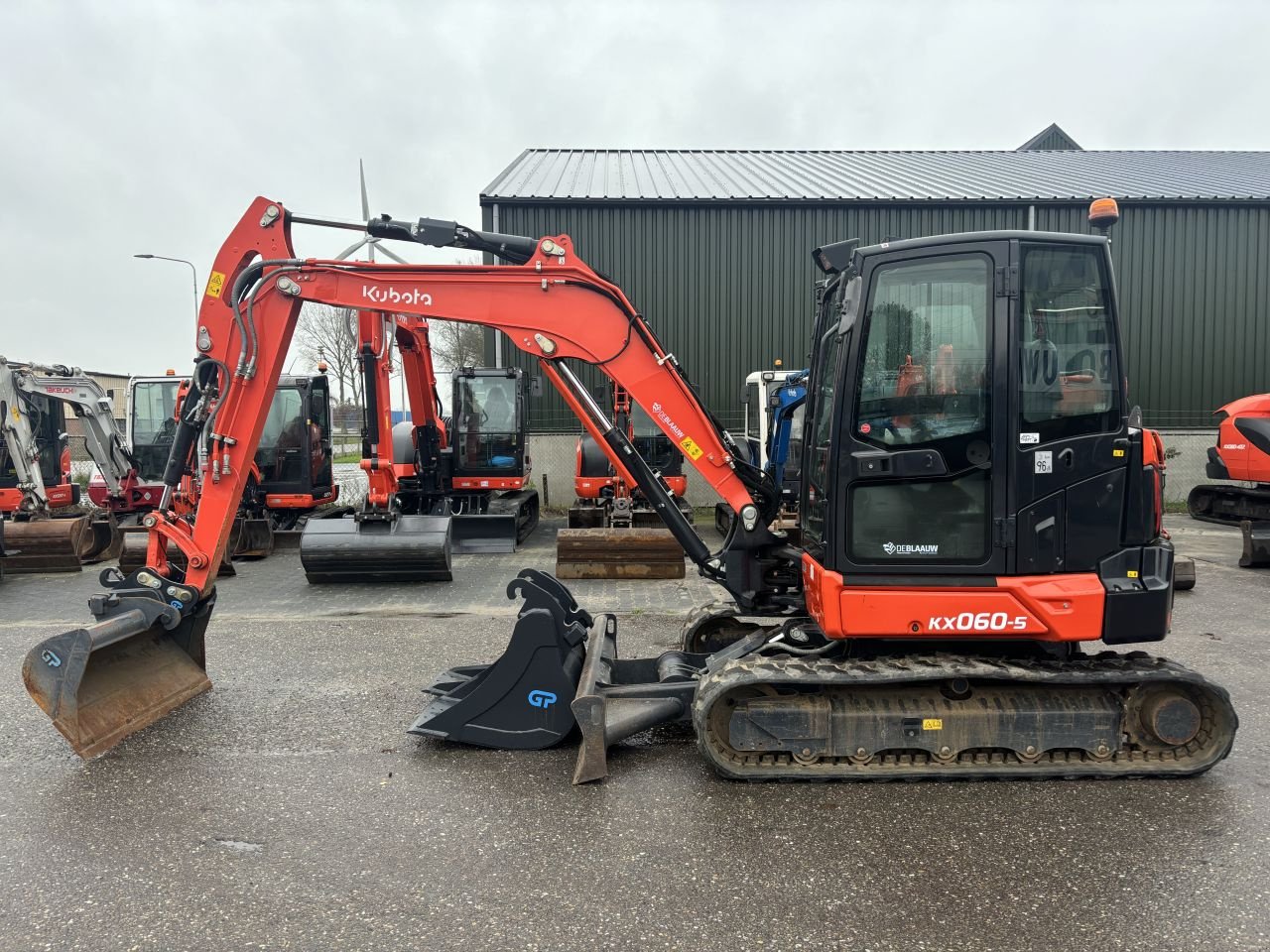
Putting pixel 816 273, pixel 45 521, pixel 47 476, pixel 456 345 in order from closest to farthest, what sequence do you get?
1. pixel 45 521
2. pixel 47 476
3. pixel 816 273
4. pixel 456 345

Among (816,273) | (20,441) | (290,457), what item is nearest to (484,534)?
Result: (290,457)

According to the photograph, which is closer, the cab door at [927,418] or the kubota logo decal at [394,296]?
the cab door at [927,418]

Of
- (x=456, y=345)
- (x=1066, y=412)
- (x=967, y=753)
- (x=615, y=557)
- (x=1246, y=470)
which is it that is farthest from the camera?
(x=456, y=345)

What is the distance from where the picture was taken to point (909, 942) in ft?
9.62

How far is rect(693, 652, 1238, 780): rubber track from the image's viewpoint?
4047mm

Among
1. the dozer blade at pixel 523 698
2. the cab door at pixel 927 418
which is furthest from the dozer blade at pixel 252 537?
the cab door at pixel 927 418

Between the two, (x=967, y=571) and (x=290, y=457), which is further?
(x=290, y=457)

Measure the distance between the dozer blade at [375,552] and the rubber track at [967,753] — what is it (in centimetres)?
600

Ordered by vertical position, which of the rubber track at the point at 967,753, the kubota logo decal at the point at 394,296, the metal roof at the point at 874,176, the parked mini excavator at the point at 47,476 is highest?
the metal roof at the point at 874,176

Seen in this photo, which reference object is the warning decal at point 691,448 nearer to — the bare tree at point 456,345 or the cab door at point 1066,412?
the cab door at point 1066,412

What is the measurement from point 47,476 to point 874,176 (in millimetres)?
18908

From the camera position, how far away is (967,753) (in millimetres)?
4203

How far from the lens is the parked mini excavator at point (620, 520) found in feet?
32.8

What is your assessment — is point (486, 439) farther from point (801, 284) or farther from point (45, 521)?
point (801, 284)
